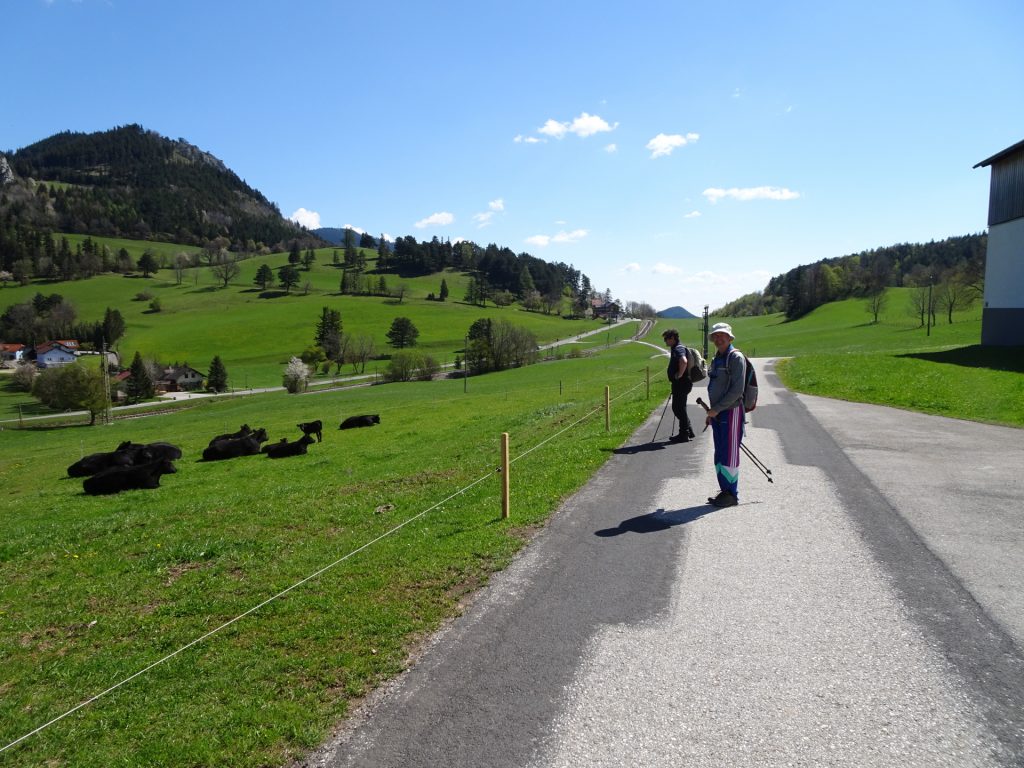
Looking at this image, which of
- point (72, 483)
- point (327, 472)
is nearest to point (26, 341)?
point (72, 483)

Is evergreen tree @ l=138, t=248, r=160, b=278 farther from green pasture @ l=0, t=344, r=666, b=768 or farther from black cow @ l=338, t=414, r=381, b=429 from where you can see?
green pasture @ l=0, t=344, r=666, b=768

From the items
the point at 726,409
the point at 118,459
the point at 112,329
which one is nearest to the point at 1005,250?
the point at 726,409

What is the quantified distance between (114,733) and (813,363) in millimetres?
41025

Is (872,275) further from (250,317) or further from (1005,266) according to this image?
(250,317)

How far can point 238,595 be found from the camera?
7004 mm

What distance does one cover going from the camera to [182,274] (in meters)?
197

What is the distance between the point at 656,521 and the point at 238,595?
604 cm

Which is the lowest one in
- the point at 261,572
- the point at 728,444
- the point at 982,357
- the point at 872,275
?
the point at 261,572

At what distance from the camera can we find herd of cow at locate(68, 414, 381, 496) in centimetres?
1811

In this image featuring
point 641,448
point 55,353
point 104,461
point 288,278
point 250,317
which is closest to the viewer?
point 641,448

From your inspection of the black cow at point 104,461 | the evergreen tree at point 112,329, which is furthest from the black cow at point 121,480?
the evergreen tree at point 112,329

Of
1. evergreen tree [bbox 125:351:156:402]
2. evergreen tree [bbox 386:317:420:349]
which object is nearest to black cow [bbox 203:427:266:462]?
evergreen tree [bbox 125:351:156:402]

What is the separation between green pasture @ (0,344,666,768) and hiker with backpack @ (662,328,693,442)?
196 cm

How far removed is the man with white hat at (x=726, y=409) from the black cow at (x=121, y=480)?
58.1ft
